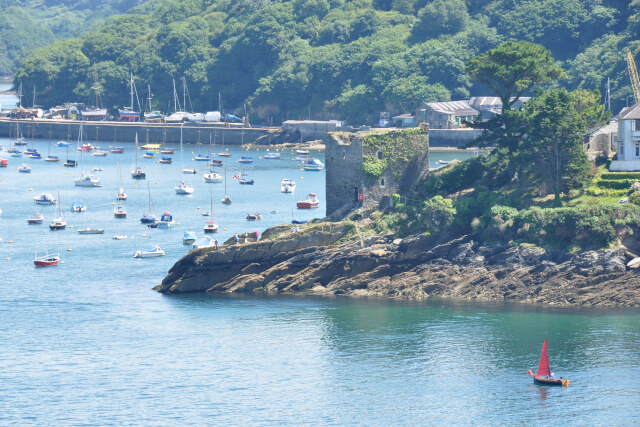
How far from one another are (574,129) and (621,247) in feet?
33.9

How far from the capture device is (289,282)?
9081 cm

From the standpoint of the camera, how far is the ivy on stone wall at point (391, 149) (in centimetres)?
9412

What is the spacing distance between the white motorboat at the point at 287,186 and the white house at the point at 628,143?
60412 millimetres

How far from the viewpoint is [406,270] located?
294 ft

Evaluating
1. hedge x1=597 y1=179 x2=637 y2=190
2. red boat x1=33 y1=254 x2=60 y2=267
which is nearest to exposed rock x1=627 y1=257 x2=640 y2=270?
hedge x1=597 y1=179 x2=637 y2=190

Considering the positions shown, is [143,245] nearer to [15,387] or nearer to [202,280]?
[202,280]

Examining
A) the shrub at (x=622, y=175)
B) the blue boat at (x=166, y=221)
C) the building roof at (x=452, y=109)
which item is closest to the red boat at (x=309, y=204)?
the blue boat at (x=166, y=221)

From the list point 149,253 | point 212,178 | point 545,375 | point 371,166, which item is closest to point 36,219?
point 149,253

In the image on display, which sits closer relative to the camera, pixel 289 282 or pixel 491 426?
pixel 491 426

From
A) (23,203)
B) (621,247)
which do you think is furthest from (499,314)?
(23,203)

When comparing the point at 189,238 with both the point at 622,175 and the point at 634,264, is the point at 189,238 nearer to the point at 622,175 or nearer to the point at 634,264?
the point at 622,175

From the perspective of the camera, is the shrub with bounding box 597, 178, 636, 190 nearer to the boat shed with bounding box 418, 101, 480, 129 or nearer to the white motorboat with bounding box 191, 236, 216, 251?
the white motorboat with bounding box 191, 236, 216, 251

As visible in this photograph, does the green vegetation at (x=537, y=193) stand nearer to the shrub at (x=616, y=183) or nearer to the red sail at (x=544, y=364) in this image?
the shrub at (x=616, y=183)

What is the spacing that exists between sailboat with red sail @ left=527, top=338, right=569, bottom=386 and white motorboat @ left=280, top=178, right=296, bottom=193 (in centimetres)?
8336
